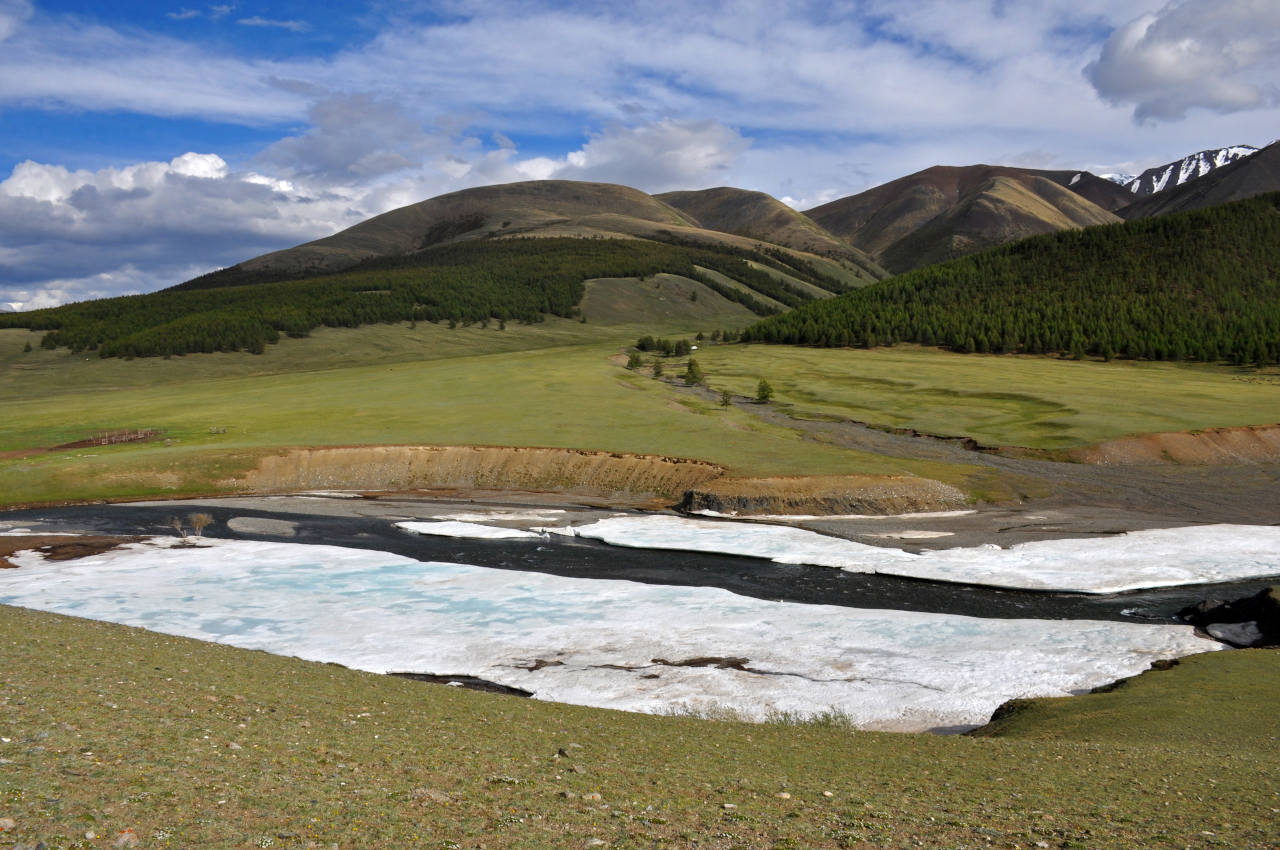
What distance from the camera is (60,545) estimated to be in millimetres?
36406

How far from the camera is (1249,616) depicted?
83.3ft

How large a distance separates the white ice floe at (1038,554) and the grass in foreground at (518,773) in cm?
1658

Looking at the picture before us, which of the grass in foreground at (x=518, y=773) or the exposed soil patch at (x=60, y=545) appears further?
the exposed soil patch at (x=60, y=545)

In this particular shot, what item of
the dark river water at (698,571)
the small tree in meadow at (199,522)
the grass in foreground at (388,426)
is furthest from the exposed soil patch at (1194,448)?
the small tree in meadow at (199,522)

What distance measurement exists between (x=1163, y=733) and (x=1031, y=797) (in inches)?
257

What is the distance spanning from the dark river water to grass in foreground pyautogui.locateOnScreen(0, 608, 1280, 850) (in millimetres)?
13383

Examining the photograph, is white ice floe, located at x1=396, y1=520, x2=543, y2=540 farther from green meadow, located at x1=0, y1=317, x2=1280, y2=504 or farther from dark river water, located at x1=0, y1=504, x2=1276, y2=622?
green meadow, located at x1=0, y1=317, x2=1280, y2=504

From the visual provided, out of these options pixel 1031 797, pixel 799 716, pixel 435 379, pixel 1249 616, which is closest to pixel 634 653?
pixel 799 716

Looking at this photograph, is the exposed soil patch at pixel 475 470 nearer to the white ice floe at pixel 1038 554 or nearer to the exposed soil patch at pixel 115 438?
the white ice floe at pixel 1038 554

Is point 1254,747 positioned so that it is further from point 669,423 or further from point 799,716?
point 669,423

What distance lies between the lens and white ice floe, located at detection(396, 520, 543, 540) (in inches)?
1578

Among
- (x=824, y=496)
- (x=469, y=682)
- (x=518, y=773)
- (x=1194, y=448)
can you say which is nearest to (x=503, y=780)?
(x=518, y=773)

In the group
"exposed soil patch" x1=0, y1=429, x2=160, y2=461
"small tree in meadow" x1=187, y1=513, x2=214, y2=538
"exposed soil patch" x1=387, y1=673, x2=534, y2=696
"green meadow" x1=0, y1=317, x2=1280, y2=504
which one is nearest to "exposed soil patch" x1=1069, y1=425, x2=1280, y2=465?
"green meadow" x1=0, y1=317, x2=1280, y2=504

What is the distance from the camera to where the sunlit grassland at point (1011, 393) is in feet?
204
